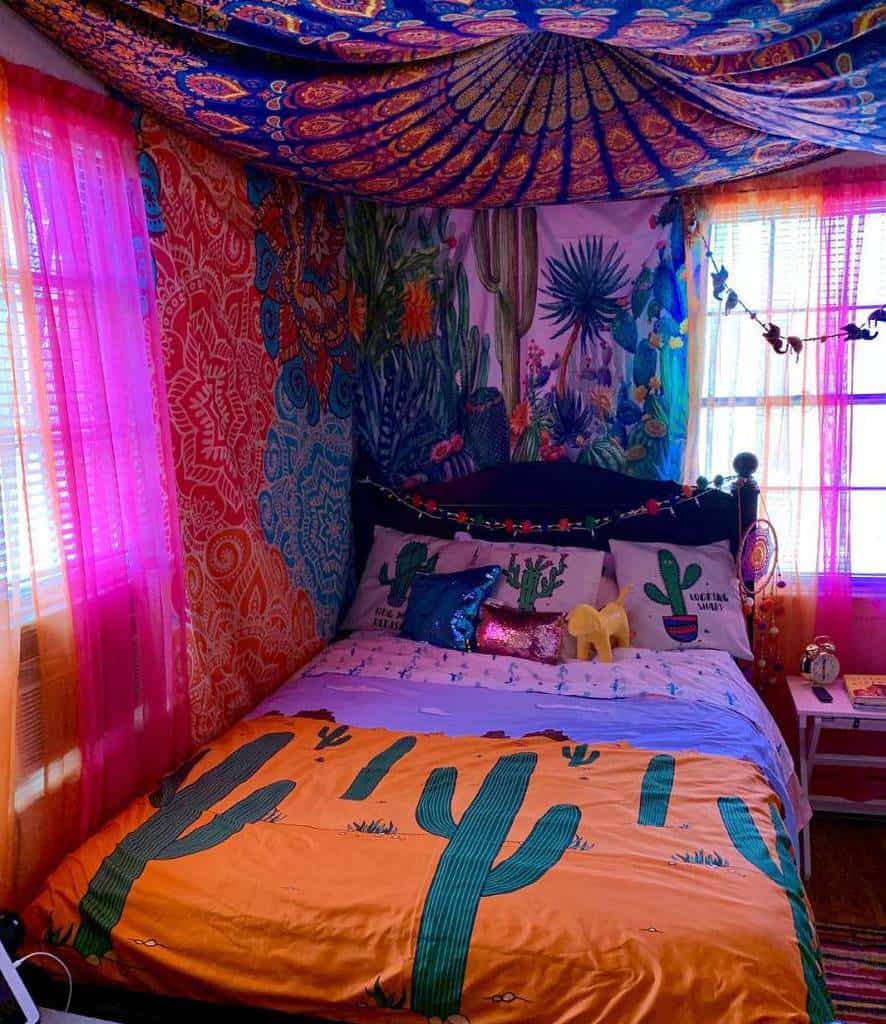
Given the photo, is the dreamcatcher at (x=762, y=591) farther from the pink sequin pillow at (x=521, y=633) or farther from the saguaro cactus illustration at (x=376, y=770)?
the saguaro cactus illustration at (x=376, y=770)

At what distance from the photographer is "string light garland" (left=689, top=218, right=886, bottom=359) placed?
117 inches

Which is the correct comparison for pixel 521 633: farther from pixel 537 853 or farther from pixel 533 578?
pixel 537 853

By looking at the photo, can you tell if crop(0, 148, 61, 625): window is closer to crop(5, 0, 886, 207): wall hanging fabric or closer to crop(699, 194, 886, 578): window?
crop(5, 0, 886, 207): wall hanging fabric

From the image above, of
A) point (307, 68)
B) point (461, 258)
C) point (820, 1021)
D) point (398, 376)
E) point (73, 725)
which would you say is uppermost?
point (307, 68)

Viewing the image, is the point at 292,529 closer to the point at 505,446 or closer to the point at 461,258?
the point at 505,446

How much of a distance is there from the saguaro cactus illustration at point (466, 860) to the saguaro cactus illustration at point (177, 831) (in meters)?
0.40

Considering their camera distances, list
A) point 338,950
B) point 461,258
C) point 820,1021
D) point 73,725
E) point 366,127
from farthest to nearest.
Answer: point 461,258 < point 366,127 < point 73,725 < point 338,950 < point 820,1021

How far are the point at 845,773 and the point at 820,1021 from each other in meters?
2.00

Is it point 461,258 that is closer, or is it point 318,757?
point 318,757

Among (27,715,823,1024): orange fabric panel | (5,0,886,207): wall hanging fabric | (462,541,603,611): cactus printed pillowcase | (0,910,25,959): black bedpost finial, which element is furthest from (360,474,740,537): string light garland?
(0,910,25,959): black bedpost finial

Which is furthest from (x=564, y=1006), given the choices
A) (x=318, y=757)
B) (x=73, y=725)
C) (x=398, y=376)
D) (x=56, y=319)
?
(x=398, y=376)

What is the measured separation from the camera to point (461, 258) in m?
3.48

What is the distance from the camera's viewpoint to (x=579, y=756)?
7.32ft

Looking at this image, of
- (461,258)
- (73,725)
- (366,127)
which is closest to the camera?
(73,725)
